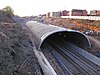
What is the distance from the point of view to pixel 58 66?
19.1 m

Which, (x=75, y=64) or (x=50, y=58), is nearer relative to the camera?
(x=75, y=64)

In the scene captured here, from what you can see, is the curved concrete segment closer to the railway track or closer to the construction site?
the construction site

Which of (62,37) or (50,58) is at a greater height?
(62,37)

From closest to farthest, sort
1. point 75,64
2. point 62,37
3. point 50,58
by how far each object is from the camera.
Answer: point 75,64
point 50,58
point 62,37

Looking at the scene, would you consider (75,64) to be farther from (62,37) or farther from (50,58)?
(62,37)

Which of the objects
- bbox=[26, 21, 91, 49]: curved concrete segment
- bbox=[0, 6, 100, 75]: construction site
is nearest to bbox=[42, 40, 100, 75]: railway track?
bbox=[0, 6, 100, 75]: construction site

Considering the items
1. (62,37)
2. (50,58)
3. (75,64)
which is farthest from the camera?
(62,37)

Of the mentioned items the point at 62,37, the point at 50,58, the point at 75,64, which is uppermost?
the point at 62,37

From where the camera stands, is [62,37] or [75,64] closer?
[75,64]

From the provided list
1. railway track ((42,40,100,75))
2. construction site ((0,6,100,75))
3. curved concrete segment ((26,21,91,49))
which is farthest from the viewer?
curved concrete segment ((26,21,91,49))

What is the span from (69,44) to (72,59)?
7.56m

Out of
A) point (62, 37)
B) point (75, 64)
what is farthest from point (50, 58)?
point (62, 37)

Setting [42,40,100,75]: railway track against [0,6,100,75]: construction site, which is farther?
[42,40,100,75]: railway track

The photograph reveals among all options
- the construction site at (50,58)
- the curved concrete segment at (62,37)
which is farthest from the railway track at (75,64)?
the curved concrete segment at (62,37)
